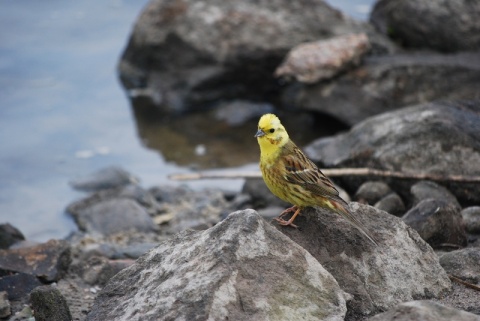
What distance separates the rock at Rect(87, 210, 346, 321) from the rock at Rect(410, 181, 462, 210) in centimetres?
237

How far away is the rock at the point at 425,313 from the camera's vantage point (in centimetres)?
358

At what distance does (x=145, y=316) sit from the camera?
381cm

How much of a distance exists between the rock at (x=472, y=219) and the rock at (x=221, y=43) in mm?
5910

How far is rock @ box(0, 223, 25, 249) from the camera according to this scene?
6660mm

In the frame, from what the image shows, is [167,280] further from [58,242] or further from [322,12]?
[322,12]

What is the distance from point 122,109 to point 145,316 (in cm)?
828

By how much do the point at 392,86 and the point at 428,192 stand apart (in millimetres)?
4279

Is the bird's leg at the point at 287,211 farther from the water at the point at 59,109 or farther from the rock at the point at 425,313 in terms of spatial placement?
the water at the point at 59,109

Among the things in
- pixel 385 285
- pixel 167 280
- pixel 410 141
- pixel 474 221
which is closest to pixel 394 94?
pixel 410 141

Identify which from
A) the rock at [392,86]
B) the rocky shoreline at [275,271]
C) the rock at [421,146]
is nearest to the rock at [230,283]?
the rocky shoreline at [275,271]

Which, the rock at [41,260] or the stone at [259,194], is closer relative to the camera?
the rock at [41,260]

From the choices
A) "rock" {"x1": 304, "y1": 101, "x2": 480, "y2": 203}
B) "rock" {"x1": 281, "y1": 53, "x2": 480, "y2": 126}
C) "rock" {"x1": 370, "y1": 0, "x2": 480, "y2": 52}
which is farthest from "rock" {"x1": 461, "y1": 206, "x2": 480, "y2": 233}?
"rock" {"x1": 370, "y1": 0, "x2": 480, "y2": 52}

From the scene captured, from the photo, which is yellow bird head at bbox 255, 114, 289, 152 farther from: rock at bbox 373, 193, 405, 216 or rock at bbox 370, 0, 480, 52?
rock at bbox 370, 0, 480, 52

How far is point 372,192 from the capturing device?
6691mm
